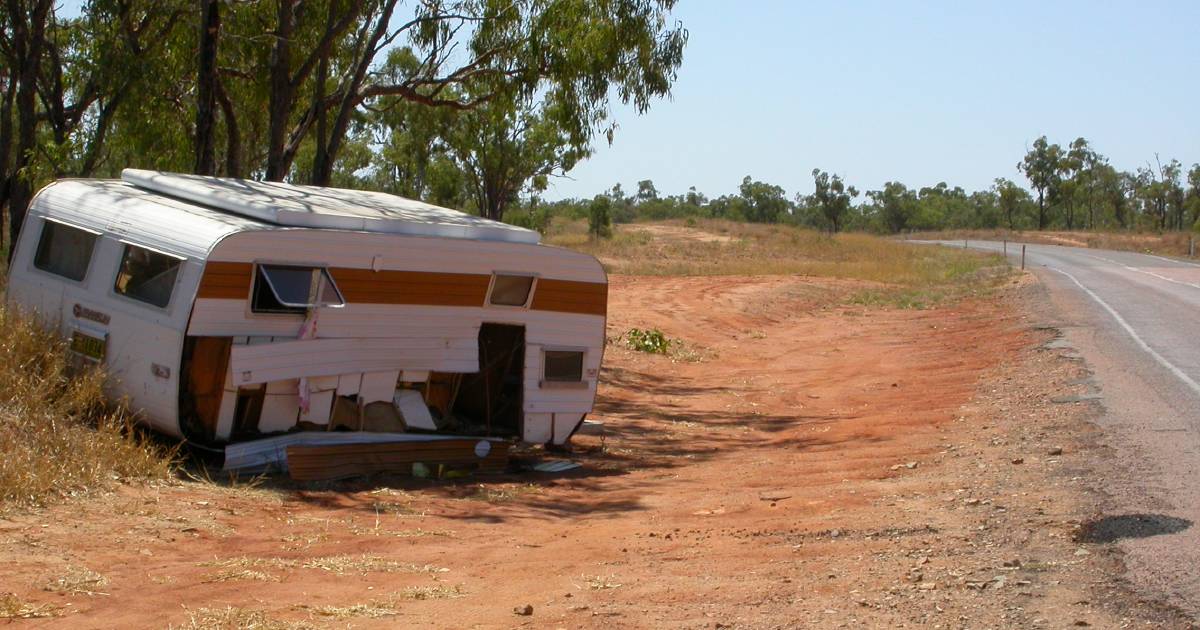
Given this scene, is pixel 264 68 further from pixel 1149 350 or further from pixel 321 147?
pixel 1149 350

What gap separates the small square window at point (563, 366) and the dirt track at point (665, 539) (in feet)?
2.86

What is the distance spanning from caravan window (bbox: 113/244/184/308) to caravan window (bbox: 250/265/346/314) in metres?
0.62

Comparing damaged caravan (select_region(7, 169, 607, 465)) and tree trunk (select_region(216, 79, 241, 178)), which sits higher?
tree trunk (select_region(216, 79, 241, 178))

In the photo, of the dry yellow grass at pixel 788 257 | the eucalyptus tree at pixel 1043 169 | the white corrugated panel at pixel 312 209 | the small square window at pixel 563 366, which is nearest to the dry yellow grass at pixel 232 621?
the white corrugated panel at pixel 312 209

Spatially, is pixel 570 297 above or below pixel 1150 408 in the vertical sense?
above

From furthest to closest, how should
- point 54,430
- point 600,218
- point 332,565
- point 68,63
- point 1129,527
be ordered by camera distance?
1. point 600,218
2. point 68,63
3. point 54,430
4. point 332,565
5. point 1129,527

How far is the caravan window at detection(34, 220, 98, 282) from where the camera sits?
10273mm

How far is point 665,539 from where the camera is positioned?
794 centimetres

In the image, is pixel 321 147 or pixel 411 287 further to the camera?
pixel 321 147

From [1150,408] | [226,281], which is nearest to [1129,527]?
[1150,408]

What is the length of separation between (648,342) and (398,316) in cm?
1204

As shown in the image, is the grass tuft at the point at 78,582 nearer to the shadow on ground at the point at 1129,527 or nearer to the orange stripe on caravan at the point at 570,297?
the shadow on ground at the point at 1129,527

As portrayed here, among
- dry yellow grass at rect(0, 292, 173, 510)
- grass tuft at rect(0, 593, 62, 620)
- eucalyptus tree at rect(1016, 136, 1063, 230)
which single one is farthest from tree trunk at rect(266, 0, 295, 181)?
eucalyptus tree at rect(1016, 136, 1063, 230)

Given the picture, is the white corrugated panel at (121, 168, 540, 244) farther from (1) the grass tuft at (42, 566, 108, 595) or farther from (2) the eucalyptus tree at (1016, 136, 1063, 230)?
(2) the eucalyptus tree at (1016, 136, 1063, 230)
